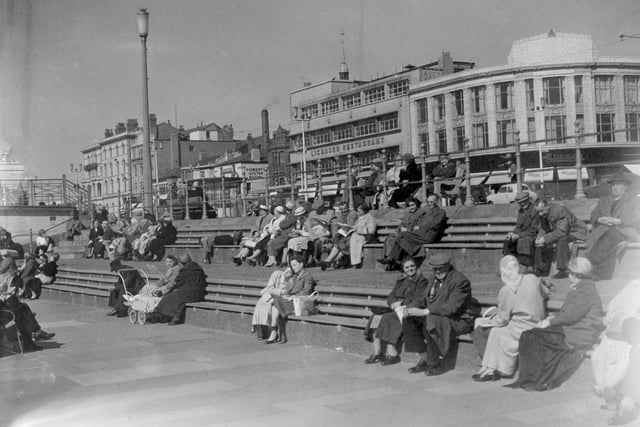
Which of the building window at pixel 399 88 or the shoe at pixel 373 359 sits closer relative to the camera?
the shoe at pixel 373 359

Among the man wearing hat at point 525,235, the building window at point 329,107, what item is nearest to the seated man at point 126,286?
the man wearing hat at point 525,235

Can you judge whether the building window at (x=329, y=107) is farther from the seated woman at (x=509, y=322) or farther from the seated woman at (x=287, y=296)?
the seated woman at (x=509, y=322)

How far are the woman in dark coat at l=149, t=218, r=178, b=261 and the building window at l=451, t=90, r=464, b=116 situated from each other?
4839 cm

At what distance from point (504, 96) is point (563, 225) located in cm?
5237

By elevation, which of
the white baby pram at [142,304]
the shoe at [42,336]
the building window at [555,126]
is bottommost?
the shoe at [42,336]

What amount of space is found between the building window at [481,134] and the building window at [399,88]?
11674 mm

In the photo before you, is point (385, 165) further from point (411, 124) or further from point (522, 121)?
point (411, 124)

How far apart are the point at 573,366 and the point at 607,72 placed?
3958 cm

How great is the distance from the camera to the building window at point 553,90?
4903cm

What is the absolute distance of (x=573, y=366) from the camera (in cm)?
789

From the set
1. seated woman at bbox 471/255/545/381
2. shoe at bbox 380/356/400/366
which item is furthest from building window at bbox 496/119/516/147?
seated woman at bbox 471/255/545/381

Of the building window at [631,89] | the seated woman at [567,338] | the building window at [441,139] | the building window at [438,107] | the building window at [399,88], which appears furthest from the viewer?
the building window at [399,88]

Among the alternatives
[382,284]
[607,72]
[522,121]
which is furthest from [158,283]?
[522,121]

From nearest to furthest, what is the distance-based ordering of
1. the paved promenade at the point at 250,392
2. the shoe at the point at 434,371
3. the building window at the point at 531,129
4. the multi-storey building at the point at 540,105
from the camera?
the paved promenade at the point at 250,392 → the shoe at the point at 434,371 → the multi-storey building at the point at 540,105 → the building window at the point at 531,129
